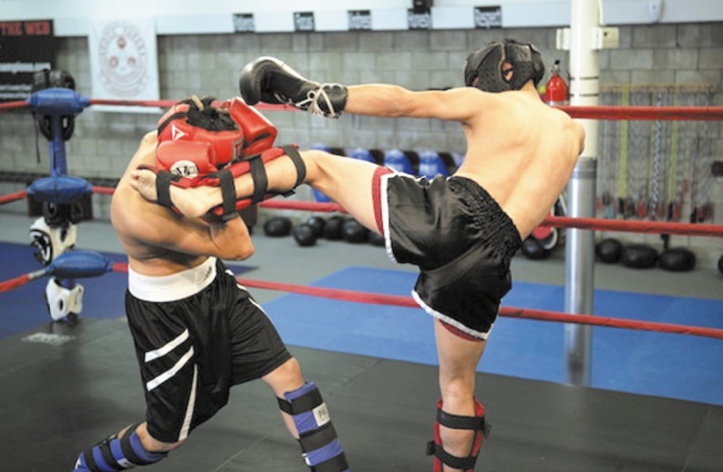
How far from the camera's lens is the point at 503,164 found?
7.53 feet

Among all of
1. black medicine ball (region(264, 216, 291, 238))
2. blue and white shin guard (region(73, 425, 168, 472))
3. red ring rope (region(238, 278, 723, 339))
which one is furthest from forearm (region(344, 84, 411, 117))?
black medicine ball (region(264, 216, 291, 238))

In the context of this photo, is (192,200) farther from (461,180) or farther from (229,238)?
(461,180)

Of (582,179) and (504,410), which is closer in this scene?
(504,410)

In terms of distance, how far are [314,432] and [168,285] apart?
51 centimetres

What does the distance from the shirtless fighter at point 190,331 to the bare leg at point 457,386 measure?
0.28 meters

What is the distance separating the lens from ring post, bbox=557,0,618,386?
403 centimetres

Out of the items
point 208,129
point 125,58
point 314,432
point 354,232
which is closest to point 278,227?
point 354,232

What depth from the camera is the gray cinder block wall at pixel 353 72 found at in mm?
6914

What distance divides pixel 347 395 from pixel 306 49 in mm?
5320

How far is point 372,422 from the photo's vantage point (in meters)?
3.12

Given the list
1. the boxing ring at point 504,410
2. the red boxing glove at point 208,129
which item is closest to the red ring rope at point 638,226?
the boxing ring at point 504,410

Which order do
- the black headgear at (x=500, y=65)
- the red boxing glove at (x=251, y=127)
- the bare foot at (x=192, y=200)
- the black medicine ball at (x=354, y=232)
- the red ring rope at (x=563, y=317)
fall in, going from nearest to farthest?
the bare foot at (x=192, y=200)
the red boxing glove at (x=251, y=127)
the black headgear at (x=500, y=65)
the red ring rope at (x=563, y=317)
the black medicine ball at (x=354, y=232)

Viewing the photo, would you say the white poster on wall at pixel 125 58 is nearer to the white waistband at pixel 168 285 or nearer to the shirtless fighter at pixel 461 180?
the white waistband at pixel 168 285

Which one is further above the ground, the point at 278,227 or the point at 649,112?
the point at 649,112
